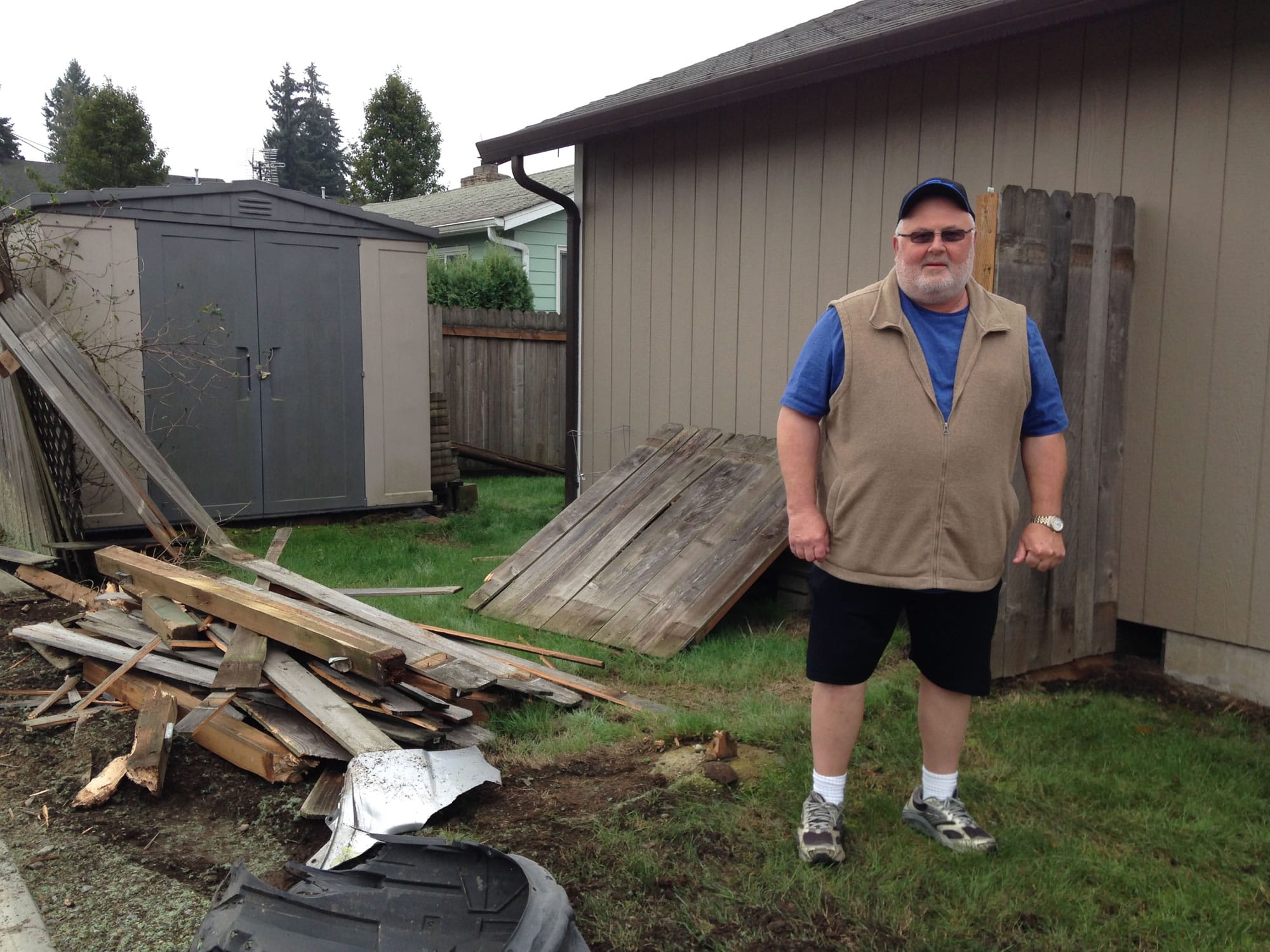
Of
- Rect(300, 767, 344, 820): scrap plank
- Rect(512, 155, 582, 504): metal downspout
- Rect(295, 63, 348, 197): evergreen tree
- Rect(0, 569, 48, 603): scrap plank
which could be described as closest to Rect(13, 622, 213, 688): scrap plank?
Rect(300, 767, 344, 820): scrap plank

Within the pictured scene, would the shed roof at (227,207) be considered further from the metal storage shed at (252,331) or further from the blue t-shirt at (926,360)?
the blue t-shirt at (926,360)

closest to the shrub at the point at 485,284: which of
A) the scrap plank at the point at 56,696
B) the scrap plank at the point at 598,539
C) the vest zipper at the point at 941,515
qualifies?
the scrap plank at the point at 598,539

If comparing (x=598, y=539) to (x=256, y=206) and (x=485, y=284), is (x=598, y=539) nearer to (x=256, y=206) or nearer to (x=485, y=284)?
(x=256, y=206)

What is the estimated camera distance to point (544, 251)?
17594 mm

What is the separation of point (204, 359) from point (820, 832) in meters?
6.50

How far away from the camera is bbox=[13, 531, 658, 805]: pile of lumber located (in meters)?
3.49

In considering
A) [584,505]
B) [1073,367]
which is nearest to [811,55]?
[1073,367]

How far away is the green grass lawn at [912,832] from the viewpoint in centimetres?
249

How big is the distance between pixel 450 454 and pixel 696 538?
14.9 feet

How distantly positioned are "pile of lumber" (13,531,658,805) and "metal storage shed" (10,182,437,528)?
3.03 m

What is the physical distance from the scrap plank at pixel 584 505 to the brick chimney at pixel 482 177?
715 inches

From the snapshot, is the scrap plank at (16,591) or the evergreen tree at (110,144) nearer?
the scrap plank at (16,591)

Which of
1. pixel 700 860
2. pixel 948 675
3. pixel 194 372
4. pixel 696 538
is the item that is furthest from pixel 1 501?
pixel 948 675

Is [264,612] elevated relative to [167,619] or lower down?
elevated
